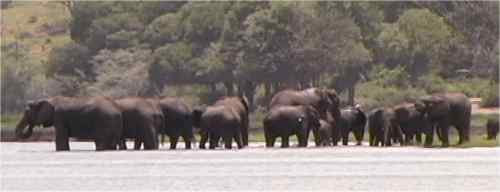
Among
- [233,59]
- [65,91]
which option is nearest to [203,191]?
[233,59]

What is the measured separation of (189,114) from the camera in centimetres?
4506

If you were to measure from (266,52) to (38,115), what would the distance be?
38.8 metres

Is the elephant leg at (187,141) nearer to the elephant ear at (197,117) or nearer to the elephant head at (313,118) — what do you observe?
the elephant ear at (197,117)

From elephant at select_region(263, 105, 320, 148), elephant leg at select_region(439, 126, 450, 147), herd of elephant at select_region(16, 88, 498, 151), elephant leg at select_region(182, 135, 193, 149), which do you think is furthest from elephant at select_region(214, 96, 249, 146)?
elephant leg at select_region(439, 126, 450, 147)

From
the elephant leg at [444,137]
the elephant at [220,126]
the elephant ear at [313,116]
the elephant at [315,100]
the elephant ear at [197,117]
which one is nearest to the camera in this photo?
the elephant leg at [444,137]

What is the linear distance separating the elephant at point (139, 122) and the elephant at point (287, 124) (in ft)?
11.0

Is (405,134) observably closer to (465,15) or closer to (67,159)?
(67,159)

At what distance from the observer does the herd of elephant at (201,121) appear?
4153cm

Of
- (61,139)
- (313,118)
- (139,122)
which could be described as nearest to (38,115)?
(61,139)

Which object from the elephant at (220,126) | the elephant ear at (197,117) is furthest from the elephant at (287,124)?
the elephant ear at (197,117)

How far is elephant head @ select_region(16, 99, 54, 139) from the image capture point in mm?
41906

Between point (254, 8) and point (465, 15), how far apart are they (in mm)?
13613

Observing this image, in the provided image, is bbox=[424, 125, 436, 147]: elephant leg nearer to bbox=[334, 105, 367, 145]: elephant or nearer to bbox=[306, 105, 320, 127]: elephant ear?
bbox=[306, 105, 320, 127]: elephant ear

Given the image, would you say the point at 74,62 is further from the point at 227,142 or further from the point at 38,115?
the point at 227,142
